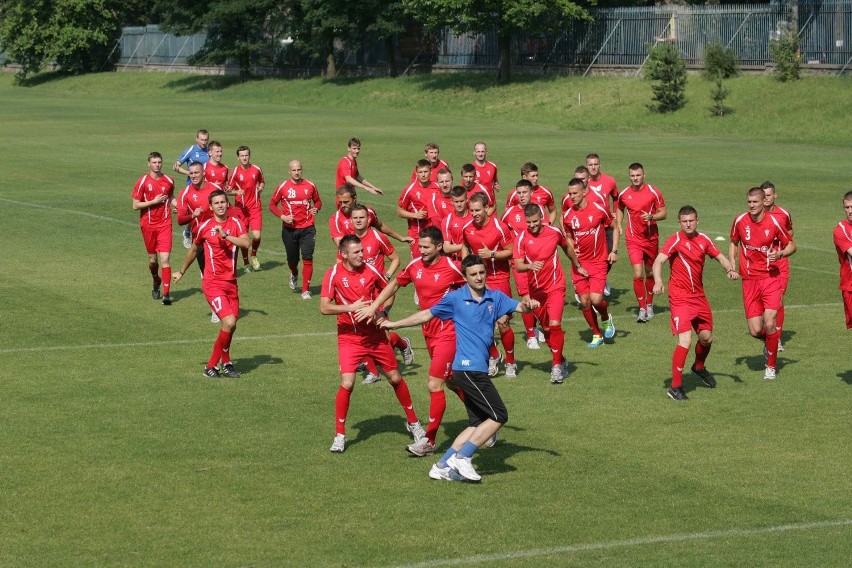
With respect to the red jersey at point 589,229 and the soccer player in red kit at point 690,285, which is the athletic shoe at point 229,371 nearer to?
the red jersey at point 589,229

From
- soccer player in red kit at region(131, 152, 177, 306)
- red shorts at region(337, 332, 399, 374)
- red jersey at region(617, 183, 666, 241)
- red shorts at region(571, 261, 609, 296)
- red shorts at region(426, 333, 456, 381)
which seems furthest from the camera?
soccer player in red kit at region(131, 152, 177, 306)

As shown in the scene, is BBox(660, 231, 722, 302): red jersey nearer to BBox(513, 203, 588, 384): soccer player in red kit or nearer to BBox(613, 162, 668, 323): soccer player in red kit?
BBox(513, 203, 588, 384): soccer player in red kit

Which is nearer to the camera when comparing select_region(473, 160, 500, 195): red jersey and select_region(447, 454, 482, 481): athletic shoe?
select_region(447, 454, 482, 481): athletic shoe

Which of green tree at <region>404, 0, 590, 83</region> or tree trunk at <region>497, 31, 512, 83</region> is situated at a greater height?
green tree at <region>404, 0, 590, 83</region>

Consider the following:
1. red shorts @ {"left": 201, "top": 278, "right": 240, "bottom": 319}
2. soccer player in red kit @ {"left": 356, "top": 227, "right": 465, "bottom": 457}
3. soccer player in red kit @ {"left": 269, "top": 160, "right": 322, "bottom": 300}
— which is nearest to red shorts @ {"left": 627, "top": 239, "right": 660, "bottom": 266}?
soccer player in red kit @ {"left": 269, "top": 160, "right": 322, "bottom": 300}

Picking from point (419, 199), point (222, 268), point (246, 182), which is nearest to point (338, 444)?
point (222, 268)

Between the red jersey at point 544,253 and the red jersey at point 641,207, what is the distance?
451 cm

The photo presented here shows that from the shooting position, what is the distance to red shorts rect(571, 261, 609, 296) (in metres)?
18.2

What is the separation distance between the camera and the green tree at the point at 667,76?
2259 inches

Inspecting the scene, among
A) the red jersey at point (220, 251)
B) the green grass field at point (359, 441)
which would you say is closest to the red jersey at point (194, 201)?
the green grass field at point (359, 441)

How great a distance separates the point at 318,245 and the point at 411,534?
18.3 meters

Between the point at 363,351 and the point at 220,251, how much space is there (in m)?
4.24

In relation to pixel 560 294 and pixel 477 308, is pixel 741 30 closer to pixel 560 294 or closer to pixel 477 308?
pixel 560 294

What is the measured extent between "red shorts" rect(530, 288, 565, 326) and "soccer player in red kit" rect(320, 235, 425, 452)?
3.39 m
